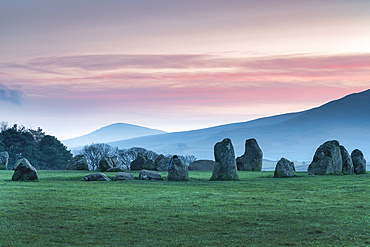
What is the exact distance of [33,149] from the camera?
81.3m

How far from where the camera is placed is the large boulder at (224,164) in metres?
33.2

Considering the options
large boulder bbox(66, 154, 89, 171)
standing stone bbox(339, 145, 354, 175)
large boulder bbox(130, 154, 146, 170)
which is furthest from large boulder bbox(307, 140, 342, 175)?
large boulder bbox(66, 154, 89, 171)

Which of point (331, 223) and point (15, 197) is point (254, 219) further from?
point (15, 197)

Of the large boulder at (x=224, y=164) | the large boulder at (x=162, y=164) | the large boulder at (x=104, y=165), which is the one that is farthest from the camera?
the large boulder at (x=162, y=164)

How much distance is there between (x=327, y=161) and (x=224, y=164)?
33.2 ft

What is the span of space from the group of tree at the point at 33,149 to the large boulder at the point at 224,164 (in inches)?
2106

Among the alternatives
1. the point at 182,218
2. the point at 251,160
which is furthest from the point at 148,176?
the point at 251,160

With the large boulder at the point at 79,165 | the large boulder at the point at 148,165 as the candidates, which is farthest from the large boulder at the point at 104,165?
the large boulder at the point at 148,165

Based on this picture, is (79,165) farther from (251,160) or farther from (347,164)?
(347,164)

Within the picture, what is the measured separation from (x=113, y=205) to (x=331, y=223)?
8.79m

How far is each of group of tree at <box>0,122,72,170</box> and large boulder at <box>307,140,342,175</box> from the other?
182ft

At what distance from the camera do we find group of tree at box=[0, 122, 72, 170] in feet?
259

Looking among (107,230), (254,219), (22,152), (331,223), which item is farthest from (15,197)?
(22,152)

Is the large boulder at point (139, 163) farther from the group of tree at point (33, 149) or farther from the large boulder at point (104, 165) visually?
the group of tree at point (33, 149)
